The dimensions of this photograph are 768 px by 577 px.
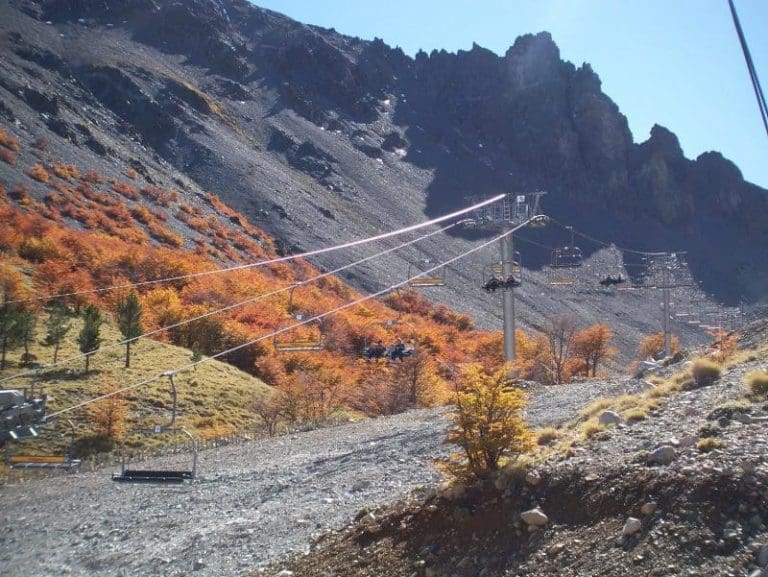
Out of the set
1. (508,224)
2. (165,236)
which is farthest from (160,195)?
(508,224)

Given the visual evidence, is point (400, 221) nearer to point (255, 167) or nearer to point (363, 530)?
point (255, 167)

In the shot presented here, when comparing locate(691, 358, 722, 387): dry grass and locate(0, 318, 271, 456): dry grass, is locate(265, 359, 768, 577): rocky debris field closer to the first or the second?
locate(691, 358, 722, 387): dry grass

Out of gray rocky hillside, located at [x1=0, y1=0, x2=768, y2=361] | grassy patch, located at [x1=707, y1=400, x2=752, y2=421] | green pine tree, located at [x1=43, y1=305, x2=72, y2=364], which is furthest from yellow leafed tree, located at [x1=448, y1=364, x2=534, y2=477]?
gray rocky hillside, located at [x1=0, y1=0, x2=768, y2=361]

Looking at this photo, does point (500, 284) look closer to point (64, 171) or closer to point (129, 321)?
point (129, 321)

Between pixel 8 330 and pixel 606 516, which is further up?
pixel 606 516

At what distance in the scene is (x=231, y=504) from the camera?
51.7 ft

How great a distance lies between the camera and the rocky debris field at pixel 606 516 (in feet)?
22.7

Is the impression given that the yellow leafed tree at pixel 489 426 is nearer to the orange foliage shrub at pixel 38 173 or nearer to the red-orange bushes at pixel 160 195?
the orange foliage shrub at pixel 38 173

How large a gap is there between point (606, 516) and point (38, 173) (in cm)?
7814

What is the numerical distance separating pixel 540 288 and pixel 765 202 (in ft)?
274

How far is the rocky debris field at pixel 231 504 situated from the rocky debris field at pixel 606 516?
78.9 inches

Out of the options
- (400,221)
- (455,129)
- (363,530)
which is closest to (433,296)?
(400,221)

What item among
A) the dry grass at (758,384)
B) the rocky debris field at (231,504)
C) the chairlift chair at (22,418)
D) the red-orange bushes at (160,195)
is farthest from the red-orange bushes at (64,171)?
the dry grass at (758,384)

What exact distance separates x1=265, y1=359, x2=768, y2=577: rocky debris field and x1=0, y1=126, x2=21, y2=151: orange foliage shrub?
77.0 metres
